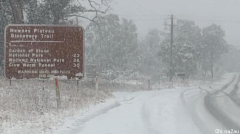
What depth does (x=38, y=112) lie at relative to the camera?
1212 centimetres

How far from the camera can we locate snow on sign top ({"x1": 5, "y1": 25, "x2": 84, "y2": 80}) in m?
15.5

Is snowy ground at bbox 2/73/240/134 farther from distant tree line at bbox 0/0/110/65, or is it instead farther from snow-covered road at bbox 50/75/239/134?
distant tree line at bbox 0/0/110/65

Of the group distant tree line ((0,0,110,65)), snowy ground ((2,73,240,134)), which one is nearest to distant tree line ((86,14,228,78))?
distant tree line ((0,0,110,65))

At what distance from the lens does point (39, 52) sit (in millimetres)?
15672

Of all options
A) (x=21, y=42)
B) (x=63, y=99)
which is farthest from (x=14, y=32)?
(x=63, y=99)

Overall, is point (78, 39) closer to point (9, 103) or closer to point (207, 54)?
point (9, 103)

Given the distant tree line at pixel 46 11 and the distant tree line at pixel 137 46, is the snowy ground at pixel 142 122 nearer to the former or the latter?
the distant tree line at pixel 46 11

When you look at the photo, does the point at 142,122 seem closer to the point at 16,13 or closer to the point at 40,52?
the point at 40,52

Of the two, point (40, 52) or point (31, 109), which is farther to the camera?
point (40, 52)

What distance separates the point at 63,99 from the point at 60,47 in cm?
241

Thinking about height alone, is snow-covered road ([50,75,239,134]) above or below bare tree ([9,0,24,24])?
below

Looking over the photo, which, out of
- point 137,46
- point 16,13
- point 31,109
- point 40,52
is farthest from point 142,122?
point 137,46

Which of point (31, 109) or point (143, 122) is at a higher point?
point (31, 109)

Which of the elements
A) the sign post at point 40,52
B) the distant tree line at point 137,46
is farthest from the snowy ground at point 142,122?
the distant tree line at point 137,46
